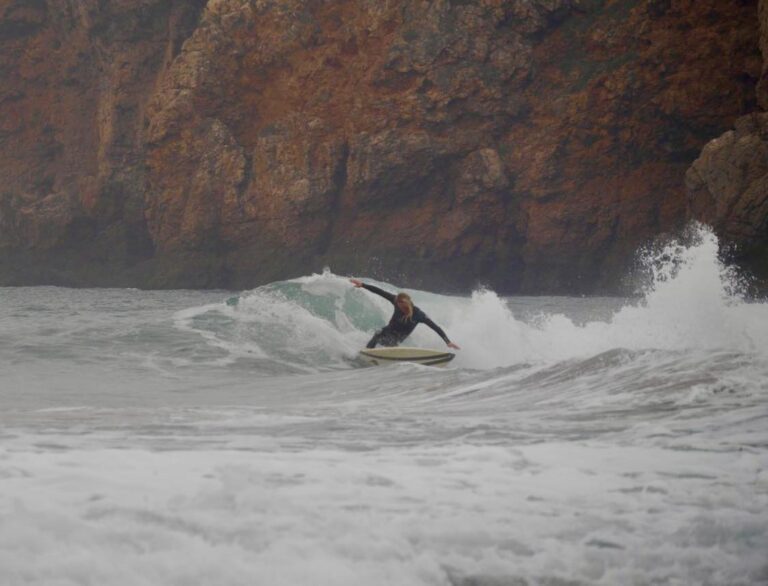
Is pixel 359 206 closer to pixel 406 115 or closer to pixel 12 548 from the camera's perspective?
pixel 406 115

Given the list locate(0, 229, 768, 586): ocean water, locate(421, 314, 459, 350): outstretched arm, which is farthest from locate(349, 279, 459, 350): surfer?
locate(0, 229, 768, 586): ocean water

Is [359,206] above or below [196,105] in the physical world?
below

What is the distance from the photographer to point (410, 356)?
45.2ft

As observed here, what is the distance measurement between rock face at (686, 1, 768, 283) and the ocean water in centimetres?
1693

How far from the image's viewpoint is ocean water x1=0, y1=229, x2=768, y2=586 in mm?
4016

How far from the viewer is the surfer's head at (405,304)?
14977mm

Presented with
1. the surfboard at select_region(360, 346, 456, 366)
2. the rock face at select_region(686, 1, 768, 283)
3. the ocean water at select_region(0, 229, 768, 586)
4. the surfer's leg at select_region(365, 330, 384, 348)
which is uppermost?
the rock face at select_region(686, 1, 768, 283)

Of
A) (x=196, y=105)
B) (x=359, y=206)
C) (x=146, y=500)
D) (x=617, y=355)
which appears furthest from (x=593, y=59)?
(x=146, y=500)

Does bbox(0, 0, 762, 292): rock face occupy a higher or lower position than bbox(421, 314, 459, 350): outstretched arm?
higher

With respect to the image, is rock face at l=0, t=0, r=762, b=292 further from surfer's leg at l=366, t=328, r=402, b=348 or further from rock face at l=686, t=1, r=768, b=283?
surfer's leg at l=366, t=328, r=402, b=348

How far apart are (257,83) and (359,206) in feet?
23.7

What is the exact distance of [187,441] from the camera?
6352mm

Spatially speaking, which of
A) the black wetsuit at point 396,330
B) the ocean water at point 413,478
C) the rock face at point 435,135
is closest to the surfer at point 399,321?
the black wetsuit at point 396,330

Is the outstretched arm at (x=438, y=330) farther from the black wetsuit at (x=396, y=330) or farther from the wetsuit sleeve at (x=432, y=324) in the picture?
the black wetsuit at (x=396, y=330)
